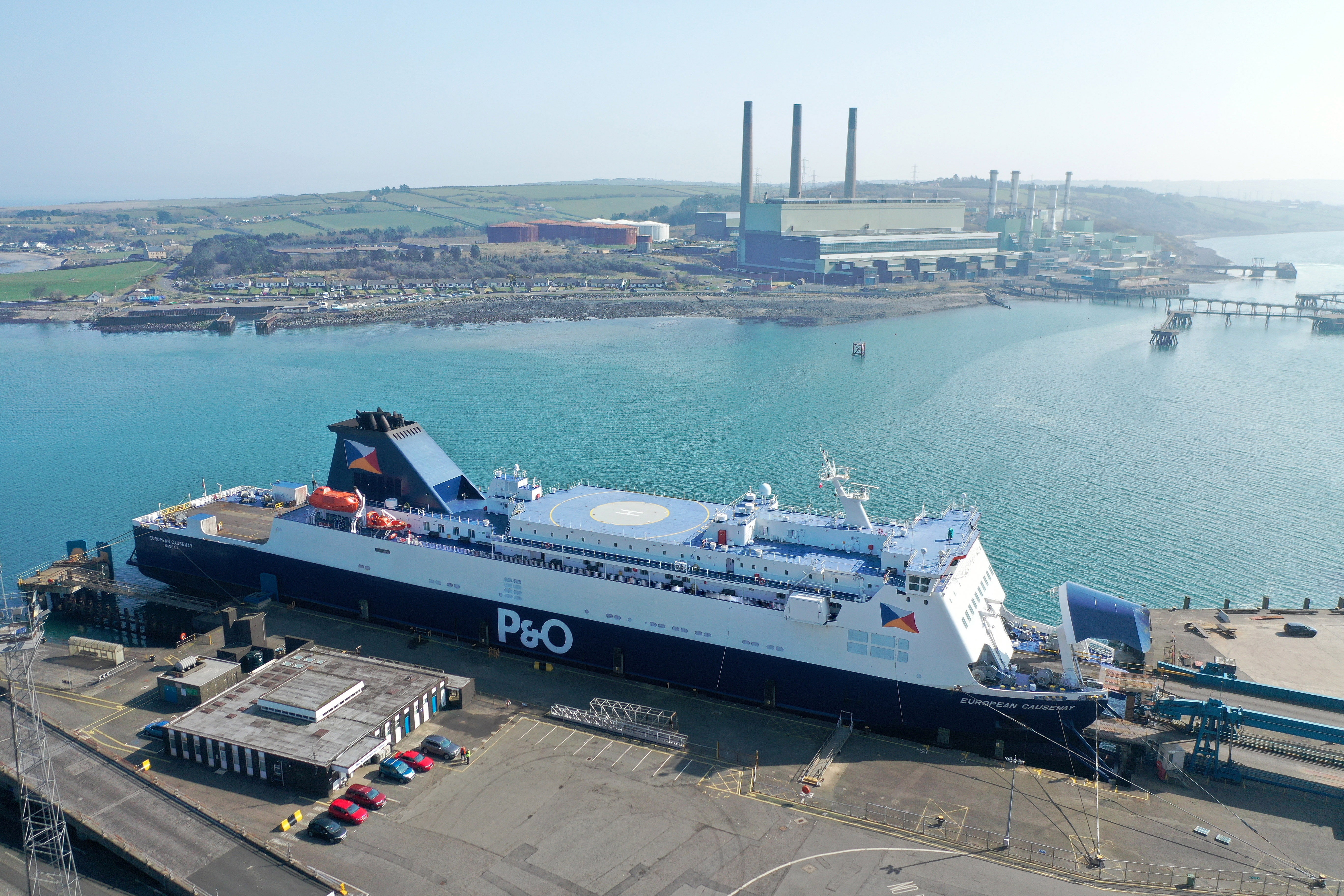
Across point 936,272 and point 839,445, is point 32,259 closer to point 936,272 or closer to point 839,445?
point 936,272

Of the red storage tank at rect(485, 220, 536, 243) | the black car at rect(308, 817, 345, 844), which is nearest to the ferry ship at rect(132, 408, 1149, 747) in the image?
the black car at rect(308, 817, 345, 844)

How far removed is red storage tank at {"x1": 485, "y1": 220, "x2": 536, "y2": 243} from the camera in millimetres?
175500

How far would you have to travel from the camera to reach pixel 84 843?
20.6 m

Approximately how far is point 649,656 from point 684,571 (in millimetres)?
2887

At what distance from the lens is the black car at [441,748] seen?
912 inches

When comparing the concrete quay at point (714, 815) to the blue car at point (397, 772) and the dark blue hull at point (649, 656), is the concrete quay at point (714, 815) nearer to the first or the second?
the blue car at point (397, 772)

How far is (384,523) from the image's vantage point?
1227 inches

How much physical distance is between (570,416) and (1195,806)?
4604 centimetres

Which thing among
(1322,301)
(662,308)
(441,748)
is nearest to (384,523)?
(441,748)

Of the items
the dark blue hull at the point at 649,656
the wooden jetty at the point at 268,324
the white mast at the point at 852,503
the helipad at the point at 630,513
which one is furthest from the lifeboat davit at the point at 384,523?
the wooden jetty at the point at 268,324

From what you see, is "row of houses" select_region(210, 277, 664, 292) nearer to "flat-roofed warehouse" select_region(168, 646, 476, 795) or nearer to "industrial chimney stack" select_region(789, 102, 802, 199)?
"industrial chimney stack" select_region(789, 102, 802, 199)

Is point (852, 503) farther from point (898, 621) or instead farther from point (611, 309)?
point (611, 309)

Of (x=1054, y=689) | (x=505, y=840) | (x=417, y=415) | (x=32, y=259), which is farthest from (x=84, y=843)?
(x=32, y=259)

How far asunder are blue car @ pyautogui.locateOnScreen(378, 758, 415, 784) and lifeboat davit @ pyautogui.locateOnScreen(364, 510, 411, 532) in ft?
34.3
